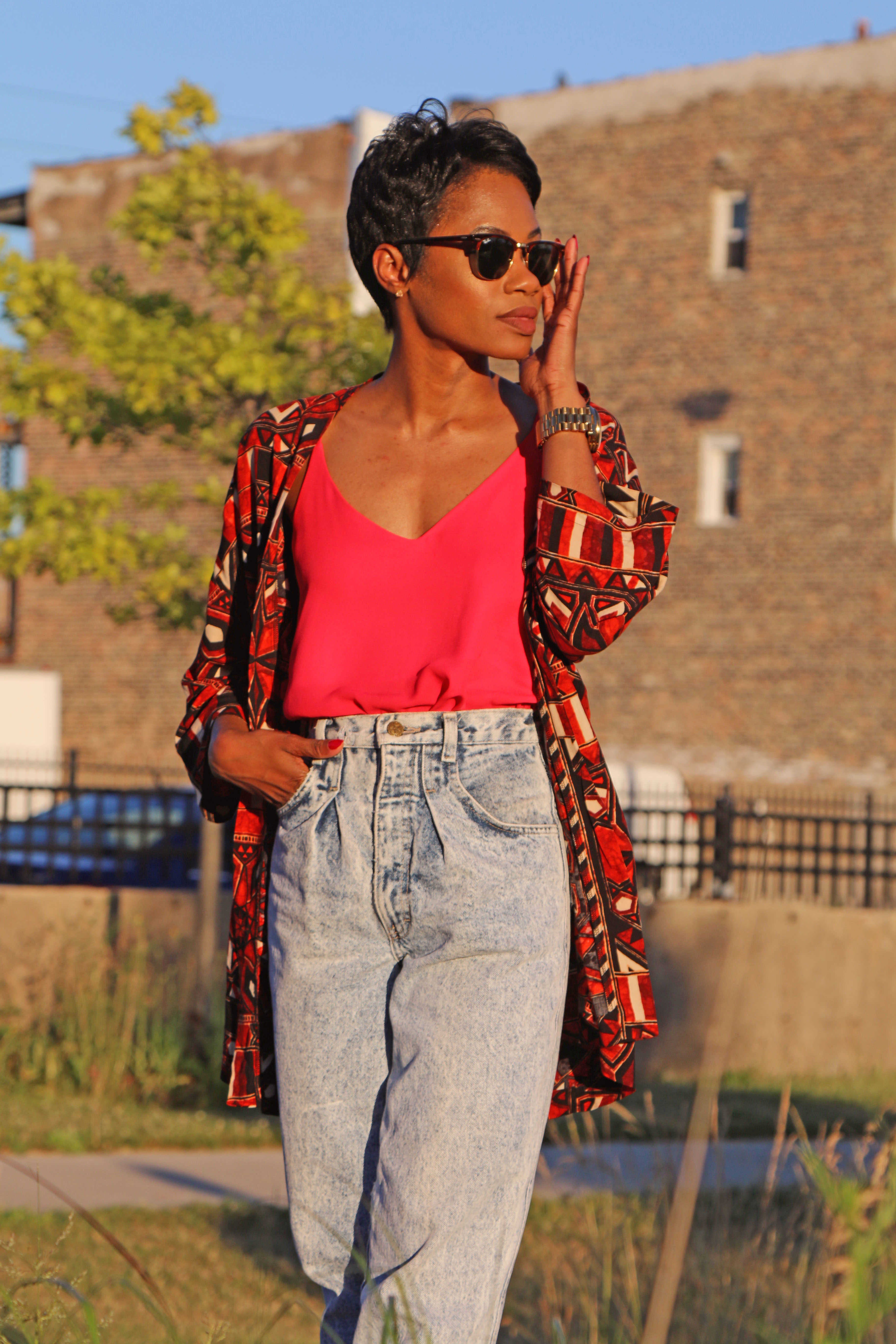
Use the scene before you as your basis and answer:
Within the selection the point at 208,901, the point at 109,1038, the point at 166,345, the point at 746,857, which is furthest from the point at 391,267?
the point at 746,857

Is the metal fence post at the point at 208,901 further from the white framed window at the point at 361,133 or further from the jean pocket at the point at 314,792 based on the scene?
the white framed window at the point at 361,133

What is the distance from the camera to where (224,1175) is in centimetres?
615

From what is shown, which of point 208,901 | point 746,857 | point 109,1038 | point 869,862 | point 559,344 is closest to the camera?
point 559,344

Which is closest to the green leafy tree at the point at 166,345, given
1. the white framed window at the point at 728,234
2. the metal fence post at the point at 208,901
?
the metal fence post at the point at 208,901

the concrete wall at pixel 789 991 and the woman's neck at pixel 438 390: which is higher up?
the woman's neck at pixel 438 390

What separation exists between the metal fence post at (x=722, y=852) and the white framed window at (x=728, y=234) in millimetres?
13967

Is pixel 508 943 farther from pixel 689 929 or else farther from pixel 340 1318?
pixel 689 929

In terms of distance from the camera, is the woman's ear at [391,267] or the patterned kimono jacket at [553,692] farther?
the woman's ear at [391,267]

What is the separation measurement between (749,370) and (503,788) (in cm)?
2051

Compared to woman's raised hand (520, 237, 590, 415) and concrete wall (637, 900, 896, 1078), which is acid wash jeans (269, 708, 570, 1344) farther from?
concrete wall (637, 900, 896, 1078)

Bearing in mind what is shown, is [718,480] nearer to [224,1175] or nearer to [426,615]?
[224,1175]

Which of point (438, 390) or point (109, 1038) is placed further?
point (109, 1038)

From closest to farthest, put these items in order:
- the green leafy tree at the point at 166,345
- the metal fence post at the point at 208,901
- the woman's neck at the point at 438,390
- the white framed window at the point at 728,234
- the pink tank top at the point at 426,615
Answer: the pink tank top at the point at 426,615 < the woman's neck at the point at 438,390 < the metal fence post at the point at 208,901 < the green leafy tree at the point at 166,345 < the white framed window at the point at 728,234

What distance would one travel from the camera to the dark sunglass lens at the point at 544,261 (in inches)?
94.9
